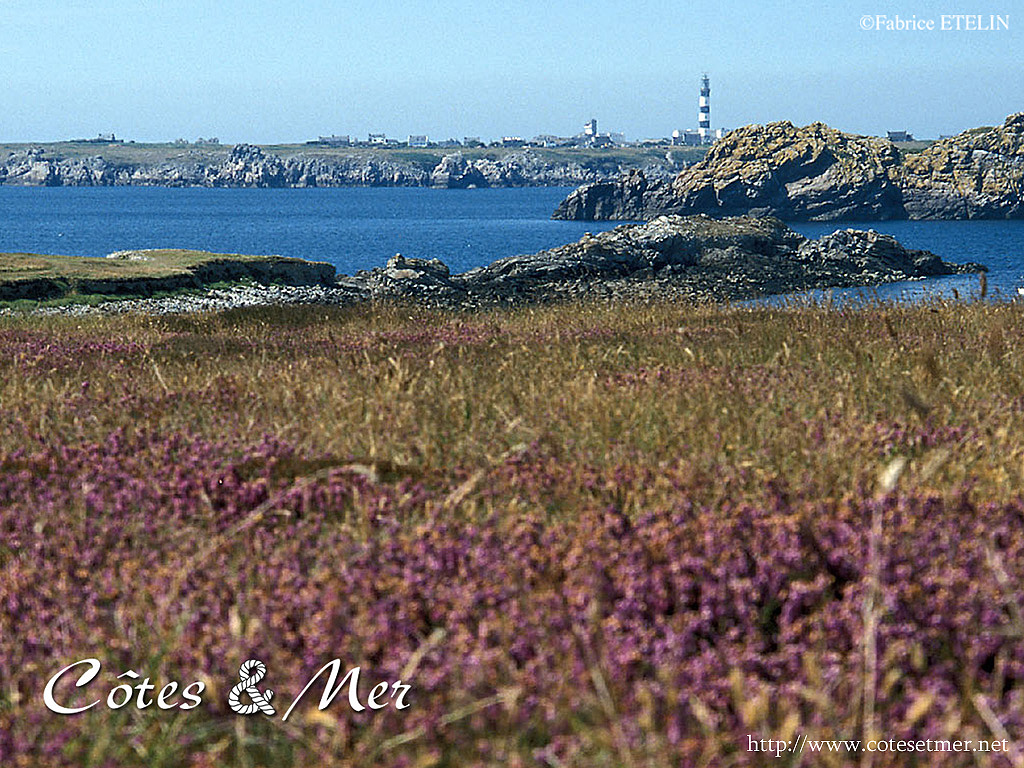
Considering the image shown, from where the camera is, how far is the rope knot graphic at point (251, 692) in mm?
2771

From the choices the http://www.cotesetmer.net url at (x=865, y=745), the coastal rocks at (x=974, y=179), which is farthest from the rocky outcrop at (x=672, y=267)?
the coastal rocks at (x=974, y=179)

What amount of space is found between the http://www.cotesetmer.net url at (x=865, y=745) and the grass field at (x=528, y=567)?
20 mm

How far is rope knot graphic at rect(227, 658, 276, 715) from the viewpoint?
2.77m

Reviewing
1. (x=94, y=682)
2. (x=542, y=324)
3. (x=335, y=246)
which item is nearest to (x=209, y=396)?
(x=94, y=682)

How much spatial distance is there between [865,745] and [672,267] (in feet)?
132

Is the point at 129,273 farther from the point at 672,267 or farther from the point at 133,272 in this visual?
the point at 672,267

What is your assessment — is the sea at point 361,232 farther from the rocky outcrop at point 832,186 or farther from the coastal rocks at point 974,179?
the coastal rocks at point 974,179

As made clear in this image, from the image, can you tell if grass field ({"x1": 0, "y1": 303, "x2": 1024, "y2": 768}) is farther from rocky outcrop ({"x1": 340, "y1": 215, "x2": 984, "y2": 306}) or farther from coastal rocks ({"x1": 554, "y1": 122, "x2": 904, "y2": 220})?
coastal rocks ({"x1": 554, "y1": 122, "x2": 904, "y2": 220})

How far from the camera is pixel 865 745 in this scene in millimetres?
2303

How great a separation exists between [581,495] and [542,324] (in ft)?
25.5

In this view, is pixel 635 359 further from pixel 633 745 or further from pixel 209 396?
pixel 633 745

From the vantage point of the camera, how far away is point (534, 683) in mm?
2592

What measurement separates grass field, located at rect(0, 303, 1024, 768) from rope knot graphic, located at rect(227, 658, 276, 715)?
0.03 meters

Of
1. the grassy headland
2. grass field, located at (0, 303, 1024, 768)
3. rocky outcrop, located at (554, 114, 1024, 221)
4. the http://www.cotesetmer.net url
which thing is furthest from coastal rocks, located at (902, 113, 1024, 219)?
the http://www.cotesetmer.net url
